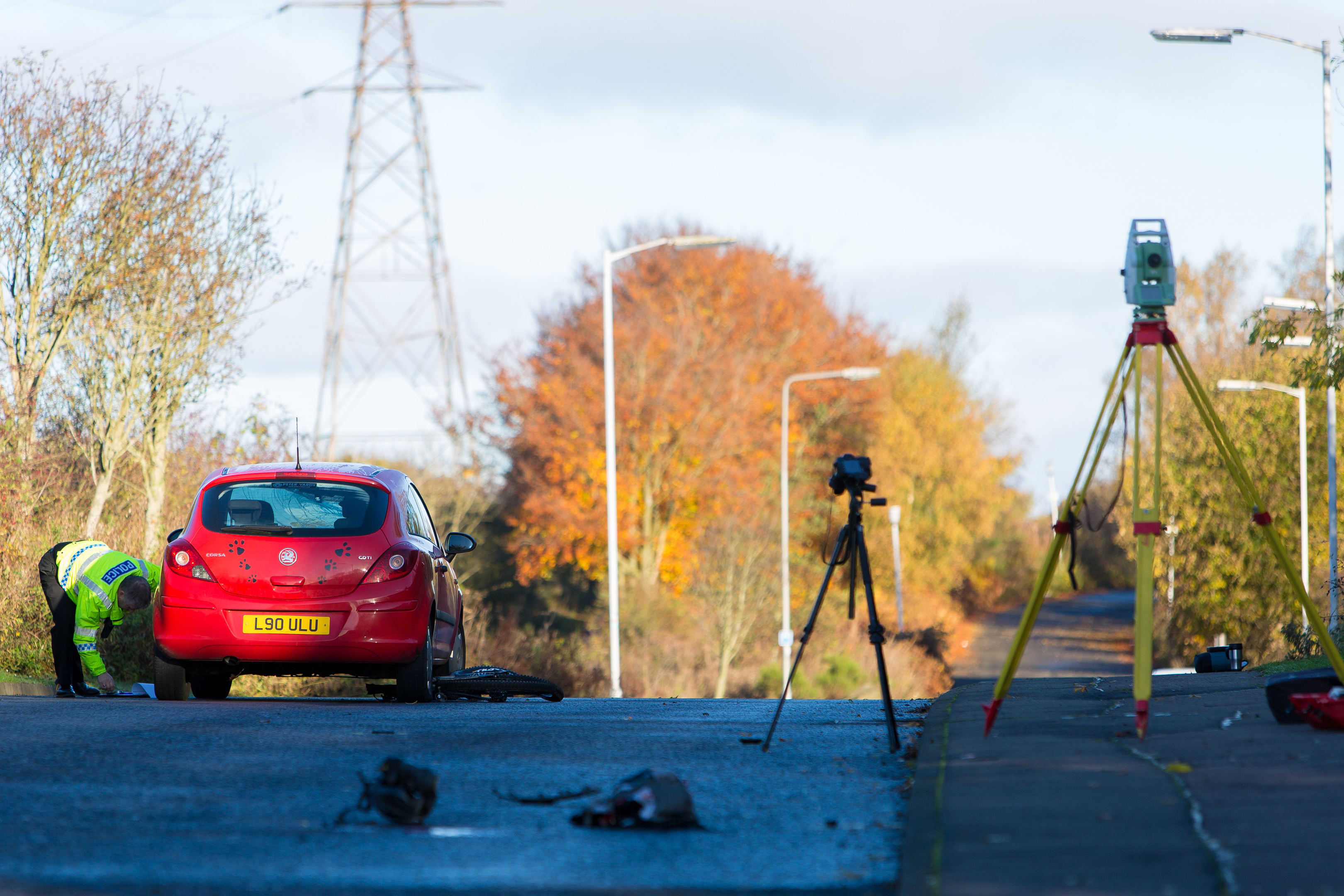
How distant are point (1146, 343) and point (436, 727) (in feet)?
14.7

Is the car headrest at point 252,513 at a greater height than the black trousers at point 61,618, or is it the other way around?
the car headrest at point 252,513

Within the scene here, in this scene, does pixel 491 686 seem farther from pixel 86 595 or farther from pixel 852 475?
pixel 852 475

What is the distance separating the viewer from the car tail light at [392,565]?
10656mm

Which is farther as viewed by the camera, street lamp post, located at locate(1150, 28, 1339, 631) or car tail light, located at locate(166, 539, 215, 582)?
street lamp post, located at locate(1150, 28, 1339, 631)

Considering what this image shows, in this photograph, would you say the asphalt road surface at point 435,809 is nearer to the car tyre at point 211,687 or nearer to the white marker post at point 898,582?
the car tyre at point 211,687

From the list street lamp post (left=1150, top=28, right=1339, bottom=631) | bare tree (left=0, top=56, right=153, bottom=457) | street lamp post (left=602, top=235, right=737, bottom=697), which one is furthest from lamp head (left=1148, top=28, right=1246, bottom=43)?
bare tree (left=0, top=56, right=153, bottom=457)

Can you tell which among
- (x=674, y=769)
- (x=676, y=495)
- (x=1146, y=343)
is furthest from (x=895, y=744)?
(x=676, y=495)

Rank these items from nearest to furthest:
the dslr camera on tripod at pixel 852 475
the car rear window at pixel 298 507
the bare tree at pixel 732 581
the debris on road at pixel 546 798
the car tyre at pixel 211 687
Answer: the debris on road at pixel 546 798 < the dslr camera on tripod at pixel 852 475 < the car rear window at pixel 298 507 < the car tyre at pixel 211 687 < the bare tree at pixel 732 581

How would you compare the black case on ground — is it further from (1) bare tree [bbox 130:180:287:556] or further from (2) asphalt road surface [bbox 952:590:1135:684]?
(2) asphalt road surface [bbox 952:590:1135:684]

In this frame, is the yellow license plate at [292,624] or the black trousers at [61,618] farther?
the black trousers at [61,618]

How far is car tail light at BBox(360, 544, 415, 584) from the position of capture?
10.7 metres

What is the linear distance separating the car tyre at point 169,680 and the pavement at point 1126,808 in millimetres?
5749

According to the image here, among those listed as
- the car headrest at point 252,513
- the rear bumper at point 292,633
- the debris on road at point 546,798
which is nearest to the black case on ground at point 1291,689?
the debris on road at point 546,798

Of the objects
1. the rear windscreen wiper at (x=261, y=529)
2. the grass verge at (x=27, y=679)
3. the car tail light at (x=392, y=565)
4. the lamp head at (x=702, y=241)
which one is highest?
the lamp head at (x=702, y=241)
